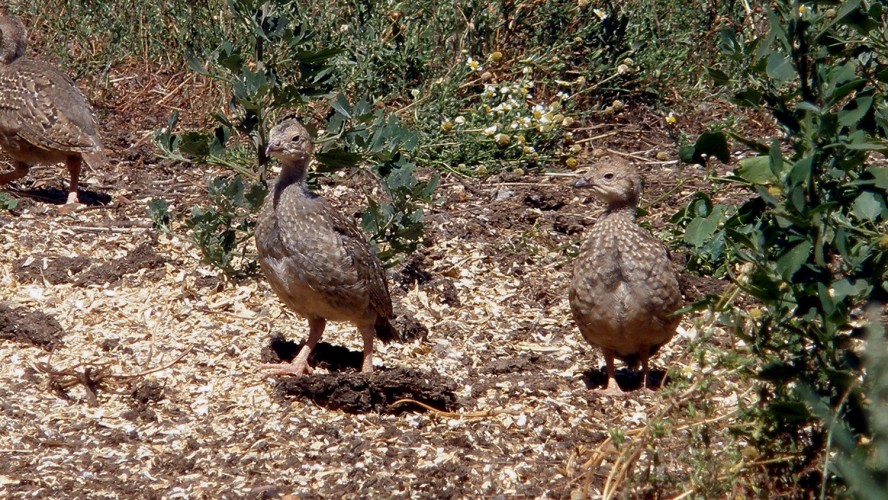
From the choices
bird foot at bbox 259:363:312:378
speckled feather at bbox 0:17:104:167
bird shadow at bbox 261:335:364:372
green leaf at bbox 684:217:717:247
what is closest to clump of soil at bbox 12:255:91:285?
bird shadow at bbox 261:335:364:372

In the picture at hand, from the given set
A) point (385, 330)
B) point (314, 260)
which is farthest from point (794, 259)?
point (385, 330)

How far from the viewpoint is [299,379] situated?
248 inches

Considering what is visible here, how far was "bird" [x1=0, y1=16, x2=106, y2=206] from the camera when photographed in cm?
927

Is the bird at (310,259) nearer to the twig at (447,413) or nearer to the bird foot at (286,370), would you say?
the bird foot at (286,370)

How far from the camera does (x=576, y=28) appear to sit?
11.1 m

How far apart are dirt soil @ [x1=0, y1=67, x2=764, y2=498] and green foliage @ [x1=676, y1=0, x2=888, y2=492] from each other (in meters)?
0.58

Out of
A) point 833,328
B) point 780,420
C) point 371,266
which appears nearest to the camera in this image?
point 833,328

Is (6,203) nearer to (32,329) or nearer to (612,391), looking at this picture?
(32,329)

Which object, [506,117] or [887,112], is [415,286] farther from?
[887,112]

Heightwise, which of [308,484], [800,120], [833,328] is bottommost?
[308,484]

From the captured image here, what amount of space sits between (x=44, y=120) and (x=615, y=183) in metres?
4.68

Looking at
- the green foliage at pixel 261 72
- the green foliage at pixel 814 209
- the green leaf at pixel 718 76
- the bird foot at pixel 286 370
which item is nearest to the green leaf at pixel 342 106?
the green foliage at pixel 261 72

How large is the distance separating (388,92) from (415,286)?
318 cm

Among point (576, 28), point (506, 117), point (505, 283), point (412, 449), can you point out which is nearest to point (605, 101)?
point (576, 28)
